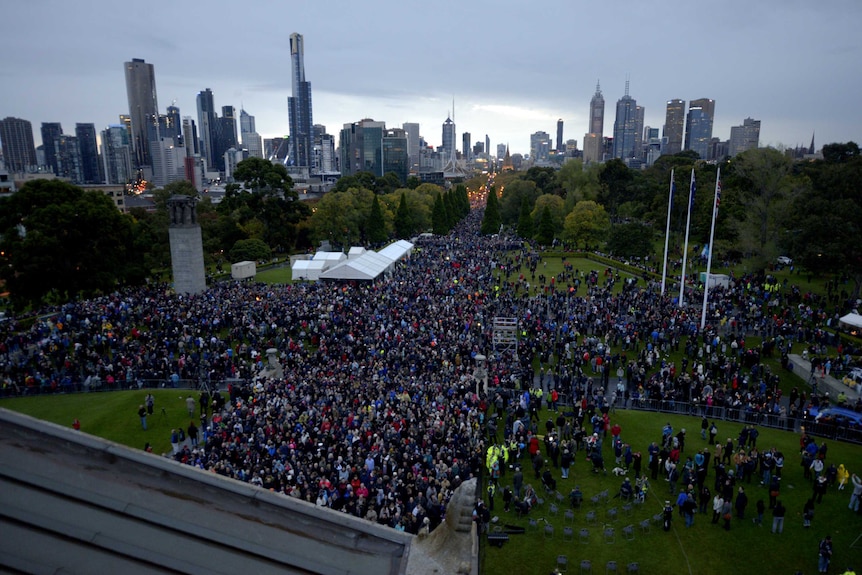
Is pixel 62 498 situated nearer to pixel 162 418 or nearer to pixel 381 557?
pixel 381 557

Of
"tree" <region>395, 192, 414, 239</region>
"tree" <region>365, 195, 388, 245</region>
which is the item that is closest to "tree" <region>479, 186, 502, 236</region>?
"tree" <region>395, 192, 414, 239</region>

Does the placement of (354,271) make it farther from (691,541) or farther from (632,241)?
(691,541)

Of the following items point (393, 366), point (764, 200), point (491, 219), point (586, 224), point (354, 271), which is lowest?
point (393, 366)

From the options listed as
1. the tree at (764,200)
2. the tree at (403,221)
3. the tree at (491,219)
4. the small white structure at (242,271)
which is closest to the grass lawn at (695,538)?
the tree at (764,200)

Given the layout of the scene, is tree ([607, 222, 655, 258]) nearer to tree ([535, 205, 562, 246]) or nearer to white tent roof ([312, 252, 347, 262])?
tree ([535, 205, 562, 246])

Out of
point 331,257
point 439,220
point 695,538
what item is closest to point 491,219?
point 439,220

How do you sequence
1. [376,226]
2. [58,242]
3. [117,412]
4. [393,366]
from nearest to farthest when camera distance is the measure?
1. [117,412]
2. [393,366]
3. [58,242]
4. [376,226]
